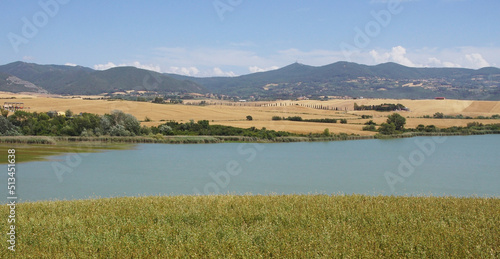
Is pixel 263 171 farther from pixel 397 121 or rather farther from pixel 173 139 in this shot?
pixel 397 121

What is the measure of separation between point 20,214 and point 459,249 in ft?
29.0

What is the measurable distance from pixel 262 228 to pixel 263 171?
22.1m

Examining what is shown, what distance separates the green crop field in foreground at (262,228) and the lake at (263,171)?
5.95 meters

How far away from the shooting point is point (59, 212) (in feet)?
32.4

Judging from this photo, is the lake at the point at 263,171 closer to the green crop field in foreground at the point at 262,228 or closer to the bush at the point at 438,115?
the green crop field in foreground at the point at 262,228

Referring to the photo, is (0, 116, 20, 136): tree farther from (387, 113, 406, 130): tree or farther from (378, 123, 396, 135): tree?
(387, 113, 406, 130): tree

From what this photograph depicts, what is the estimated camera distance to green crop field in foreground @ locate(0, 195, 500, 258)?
665cm

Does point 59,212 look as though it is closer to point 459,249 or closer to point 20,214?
point 20,214

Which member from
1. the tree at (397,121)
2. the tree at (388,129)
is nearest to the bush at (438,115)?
the tree at (397,121)

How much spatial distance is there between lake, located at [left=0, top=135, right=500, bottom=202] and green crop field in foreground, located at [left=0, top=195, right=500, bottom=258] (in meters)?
5.95

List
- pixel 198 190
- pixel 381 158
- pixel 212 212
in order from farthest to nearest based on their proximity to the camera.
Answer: pixel 381 158 < pixel 198 190 < pixel 212 212

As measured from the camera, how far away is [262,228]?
7770 mm

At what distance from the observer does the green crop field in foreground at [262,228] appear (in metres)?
6.65

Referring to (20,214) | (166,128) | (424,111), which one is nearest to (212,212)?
(20,214)
